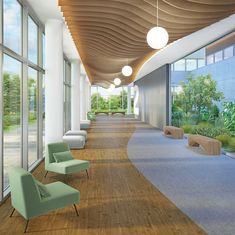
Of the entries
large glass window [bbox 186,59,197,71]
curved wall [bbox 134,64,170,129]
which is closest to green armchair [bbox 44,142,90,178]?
curved wall [bbox 134,64,170,129]

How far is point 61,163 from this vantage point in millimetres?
6473

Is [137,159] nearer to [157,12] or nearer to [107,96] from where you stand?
[157,12]

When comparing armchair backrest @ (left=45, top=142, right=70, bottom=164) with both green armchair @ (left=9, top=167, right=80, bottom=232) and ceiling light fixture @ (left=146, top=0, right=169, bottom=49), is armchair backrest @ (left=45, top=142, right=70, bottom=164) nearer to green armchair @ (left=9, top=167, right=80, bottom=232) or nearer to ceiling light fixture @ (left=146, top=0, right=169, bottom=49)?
green armchair @ (left=9, top=167, right=80, bottom=232)

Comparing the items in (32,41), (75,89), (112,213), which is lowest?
(112,213)

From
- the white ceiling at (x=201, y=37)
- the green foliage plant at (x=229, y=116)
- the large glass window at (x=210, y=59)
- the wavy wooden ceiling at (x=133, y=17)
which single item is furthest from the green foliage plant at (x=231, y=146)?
the large glass window at (x=210, y=59)

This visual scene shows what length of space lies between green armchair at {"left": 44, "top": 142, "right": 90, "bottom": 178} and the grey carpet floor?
59.0 inches

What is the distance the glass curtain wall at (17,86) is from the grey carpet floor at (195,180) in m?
2.85

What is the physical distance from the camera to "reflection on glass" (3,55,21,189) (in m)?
5.54

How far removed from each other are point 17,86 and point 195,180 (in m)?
4.23

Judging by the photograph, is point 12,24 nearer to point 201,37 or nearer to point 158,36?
point 158,36

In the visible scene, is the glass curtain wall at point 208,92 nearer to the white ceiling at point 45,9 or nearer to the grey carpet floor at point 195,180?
the grey carpet floor at point 195,180

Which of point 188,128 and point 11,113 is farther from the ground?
point 11,113

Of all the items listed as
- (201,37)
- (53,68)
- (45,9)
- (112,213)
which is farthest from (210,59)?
(112,213)

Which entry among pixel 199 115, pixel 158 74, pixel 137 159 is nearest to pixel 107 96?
pixel 158 74
